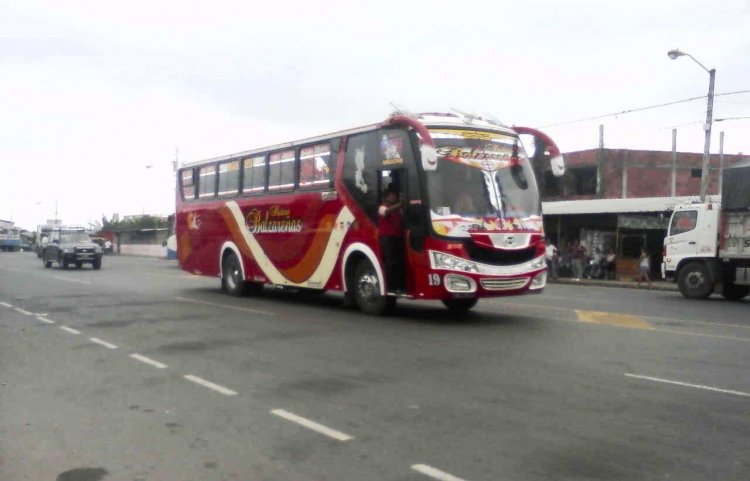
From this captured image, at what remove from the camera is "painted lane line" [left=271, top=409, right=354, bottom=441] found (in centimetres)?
631

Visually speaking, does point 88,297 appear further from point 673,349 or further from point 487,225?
point 673,349

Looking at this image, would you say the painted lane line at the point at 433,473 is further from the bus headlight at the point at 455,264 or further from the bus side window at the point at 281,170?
the bus side window at the point at 281,170

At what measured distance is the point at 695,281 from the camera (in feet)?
71.4

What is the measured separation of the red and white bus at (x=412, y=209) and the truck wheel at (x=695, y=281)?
915 centimetres

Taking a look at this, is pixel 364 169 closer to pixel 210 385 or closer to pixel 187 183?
pixel 210 385

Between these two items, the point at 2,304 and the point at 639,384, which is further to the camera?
the point at 2,304

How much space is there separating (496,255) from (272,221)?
20.8ft

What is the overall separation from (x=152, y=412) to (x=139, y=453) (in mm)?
1292

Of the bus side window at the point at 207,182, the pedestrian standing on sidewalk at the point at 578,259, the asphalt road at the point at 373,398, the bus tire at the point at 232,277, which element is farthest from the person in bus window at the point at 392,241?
the pedestrian standing on sidewalk at the point at 578,259

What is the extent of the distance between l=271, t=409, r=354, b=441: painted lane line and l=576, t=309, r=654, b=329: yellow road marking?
790 centimetres

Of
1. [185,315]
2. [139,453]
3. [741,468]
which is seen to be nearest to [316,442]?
[139,453]

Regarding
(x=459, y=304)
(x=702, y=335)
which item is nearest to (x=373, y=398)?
(x=702, y=335)

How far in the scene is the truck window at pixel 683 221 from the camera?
2183cm

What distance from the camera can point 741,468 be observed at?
542cm
